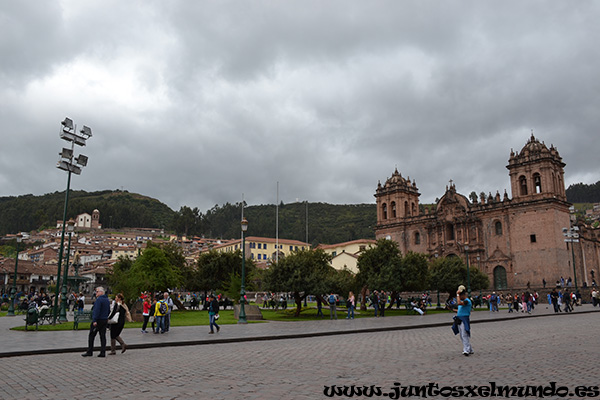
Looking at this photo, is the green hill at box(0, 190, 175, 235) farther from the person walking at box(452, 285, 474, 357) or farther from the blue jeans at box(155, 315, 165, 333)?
the person walking at box(452, 285, 474, 357)

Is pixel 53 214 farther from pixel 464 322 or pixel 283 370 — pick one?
pixel 464 322

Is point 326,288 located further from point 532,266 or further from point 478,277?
point 532,266

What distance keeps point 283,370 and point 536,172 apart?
54.0 metres

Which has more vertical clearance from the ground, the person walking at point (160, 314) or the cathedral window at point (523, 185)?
the cathedral window at point (523, 185)

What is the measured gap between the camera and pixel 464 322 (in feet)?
33.0

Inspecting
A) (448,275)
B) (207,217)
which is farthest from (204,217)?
(448,275)

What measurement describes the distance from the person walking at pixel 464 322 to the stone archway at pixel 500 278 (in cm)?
4937

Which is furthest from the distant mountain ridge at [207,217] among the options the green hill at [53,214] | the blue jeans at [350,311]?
the blue jeans at [350,311]

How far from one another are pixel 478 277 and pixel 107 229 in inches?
5607

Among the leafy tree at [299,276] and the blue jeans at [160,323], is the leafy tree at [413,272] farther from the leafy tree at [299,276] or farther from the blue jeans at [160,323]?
the blue jeans at [160,323]

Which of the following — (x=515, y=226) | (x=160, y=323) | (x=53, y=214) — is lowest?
(x=160, y=323)

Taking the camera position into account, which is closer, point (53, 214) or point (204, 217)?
point (204, 217)

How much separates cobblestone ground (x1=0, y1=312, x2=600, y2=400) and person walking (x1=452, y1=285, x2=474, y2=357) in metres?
0.22

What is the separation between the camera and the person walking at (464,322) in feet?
32.7
